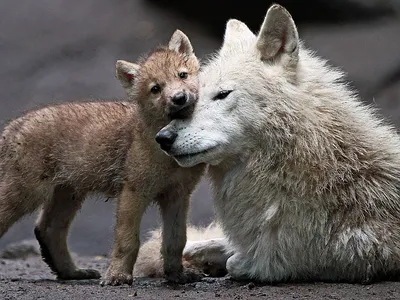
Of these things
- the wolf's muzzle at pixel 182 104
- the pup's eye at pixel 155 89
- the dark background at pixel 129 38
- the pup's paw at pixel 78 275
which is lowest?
the pup's paw at pixel 78 275

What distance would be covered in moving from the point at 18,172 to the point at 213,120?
70.3 inches

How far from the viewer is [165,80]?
604cm

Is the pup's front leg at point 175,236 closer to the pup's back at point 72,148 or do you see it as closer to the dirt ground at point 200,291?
the dirt ground at point 200,291

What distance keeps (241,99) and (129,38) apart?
275 inches

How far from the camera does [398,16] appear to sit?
39.7 feet

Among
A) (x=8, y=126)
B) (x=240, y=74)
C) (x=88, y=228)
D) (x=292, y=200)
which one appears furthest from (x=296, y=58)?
(x=88, y=228)

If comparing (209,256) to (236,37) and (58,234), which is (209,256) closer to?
(58,234)

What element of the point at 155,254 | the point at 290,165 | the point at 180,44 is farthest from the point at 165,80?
the point at 155,254

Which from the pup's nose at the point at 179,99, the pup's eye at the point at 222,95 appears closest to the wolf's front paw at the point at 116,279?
the pup's nose at the point at 179,99

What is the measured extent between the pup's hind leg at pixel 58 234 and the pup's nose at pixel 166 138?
5.16 feet

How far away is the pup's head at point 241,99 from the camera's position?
18.3ft

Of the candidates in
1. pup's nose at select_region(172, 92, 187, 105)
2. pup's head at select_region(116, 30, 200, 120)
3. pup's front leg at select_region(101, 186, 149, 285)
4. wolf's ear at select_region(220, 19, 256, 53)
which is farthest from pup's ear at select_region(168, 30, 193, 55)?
pup's front leg at select_region(101, 186, 149, 285)

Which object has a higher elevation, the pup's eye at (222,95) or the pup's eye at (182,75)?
the pup's eye at (182,75)

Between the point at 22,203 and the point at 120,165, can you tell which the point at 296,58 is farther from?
the point at 22,203
